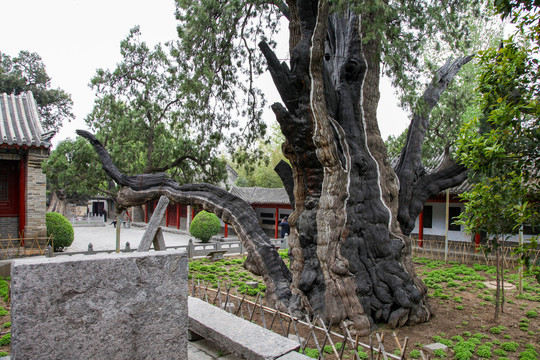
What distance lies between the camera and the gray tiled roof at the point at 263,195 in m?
22.3

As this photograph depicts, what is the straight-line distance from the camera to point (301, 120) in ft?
22.4

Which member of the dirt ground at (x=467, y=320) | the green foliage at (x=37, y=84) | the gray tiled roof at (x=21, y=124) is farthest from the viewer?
the green foliage at (x=37, y=84)

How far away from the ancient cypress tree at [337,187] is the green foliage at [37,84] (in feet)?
86.3

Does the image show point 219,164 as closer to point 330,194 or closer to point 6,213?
point 330,194

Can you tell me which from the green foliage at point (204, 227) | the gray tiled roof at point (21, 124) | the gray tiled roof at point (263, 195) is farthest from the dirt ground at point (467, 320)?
the gray tiled roof at point (263, 195)

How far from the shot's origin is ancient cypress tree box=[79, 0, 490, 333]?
6.49 meters

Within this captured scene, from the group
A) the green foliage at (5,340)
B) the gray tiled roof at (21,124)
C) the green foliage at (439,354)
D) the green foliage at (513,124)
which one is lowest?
the green foliage at (439,354)

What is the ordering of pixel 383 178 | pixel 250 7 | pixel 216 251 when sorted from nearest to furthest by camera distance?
pixel 383 178 → pixel 250 7 → pixel 216 251

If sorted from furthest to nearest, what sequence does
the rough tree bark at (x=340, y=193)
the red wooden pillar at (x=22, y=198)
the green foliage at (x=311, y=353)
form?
the red wooden pillar at (x=22, y=198) → the rough tree bark at (x=340, y=193) → the green foliage at (x=311, y=353)

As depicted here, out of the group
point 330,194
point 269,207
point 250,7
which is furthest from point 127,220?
point 330,194

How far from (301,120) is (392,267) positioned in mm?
3220

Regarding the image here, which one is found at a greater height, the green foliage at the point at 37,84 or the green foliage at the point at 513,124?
the green foliage at the point at 37,84

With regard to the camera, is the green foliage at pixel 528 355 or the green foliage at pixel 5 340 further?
the green foliage at pixel 5 340

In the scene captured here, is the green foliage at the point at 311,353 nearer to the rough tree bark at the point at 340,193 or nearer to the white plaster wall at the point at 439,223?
the rough tree bark at the point at 340,193
